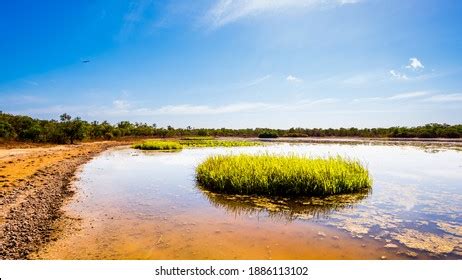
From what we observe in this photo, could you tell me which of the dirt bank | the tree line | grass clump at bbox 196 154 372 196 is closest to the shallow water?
the dirt bank

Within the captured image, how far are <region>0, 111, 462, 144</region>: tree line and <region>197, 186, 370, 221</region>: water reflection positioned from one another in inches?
1499

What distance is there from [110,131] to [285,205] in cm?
6518

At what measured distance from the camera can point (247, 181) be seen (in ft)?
46.1

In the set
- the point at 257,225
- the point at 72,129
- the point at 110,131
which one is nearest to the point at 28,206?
the point at 257,225

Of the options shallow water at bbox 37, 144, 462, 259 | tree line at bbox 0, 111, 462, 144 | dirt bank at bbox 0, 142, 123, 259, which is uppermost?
tree line at bbox 0, 111, 462, 144

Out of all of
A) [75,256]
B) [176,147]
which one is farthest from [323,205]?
[176,147]

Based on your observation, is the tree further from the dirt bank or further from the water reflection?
the water reflection

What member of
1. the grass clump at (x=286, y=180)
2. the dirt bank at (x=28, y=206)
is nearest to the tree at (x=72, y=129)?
the dirt bank at (x=28, y=206)

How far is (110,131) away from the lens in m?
71.5

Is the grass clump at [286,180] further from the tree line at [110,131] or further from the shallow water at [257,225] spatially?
the tree line at [110,131]

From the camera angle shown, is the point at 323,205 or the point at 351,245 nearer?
the point at 351,245

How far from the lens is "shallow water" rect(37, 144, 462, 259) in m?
7.72
